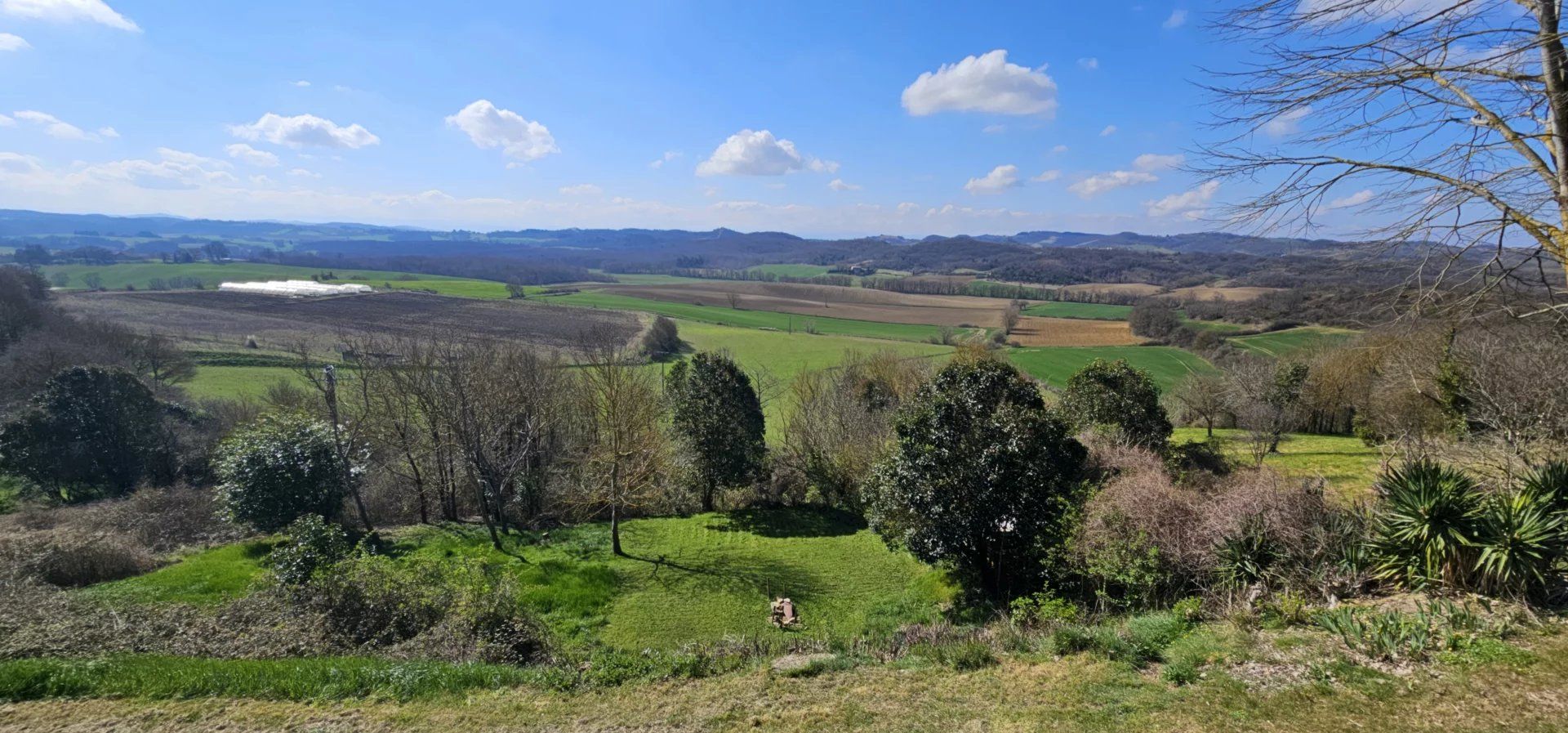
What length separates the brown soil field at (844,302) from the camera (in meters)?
87.0

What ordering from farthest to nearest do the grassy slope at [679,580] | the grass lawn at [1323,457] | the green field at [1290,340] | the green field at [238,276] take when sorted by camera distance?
the green field at [238,276] → the green field at [1290,340] → the grass lawn at [1323,457] → the grassy slope at [679,580]

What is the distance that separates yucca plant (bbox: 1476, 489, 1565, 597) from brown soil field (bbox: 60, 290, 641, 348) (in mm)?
45425

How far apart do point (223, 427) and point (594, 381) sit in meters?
18.8

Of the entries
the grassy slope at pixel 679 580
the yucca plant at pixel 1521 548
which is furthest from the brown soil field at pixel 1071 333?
the yucca plant at pixel 1521 548

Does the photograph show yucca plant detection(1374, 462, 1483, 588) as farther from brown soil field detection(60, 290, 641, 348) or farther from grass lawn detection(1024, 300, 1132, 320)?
grass lawn detection(1024, 300, 1132, 320)

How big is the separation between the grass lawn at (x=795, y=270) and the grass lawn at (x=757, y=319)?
6525cm

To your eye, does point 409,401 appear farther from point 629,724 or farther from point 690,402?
point 629,724

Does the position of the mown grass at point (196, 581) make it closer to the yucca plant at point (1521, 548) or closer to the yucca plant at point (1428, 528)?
the yucca plant at point (1428, 528)

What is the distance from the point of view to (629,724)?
24.0ft

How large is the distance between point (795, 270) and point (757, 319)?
91.8 m

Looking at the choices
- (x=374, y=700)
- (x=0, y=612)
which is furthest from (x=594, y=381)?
(x=374, y=700)

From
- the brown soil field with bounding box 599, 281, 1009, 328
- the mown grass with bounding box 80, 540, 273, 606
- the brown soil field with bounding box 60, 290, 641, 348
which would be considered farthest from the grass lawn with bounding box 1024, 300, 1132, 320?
the mown grass with bounding box 80, 540, 273, 606

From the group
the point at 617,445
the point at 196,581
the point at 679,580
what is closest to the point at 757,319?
the point at 617,445

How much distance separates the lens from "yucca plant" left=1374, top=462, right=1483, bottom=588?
7758 millimetres
